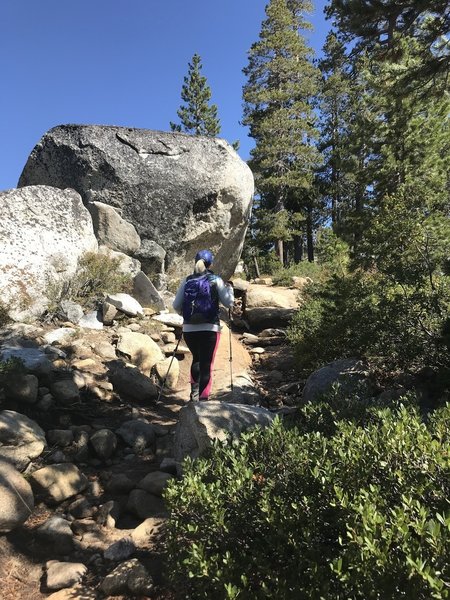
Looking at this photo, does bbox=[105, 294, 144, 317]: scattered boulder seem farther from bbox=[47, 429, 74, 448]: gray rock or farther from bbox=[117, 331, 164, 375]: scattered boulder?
bbox=[47, 429, 74, 448]: gray rock

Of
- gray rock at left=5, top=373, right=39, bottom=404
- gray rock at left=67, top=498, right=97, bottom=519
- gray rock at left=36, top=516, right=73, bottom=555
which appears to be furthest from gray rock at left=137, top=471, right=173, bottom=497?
gray rock at left=5, top=373, right=39, bottom=404

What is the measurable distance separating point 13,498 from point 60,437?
1.42m

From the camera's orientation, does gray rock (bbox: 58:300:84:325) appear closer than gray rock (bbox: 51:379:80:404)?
No

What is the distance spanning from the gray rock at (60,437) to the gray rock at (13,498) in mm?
1070

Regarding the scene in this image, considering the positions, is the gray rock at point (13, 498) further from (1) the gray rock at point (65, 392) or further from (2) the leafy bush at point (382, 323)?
(2) the leafy bush at point (382, 323)

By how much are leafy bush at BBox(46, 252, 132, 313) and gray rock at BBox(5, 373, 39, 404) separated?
12.7ft

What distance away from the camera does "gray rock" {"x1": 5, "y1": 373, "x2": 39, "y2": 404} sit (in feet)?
17.0

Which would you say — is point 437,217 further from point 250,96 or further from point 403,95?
point 250,96

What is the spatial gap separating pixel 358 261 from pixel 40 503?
6.77 meters

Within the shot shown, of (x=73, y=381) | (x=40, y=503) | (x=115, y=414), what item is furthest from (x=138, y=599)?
(x=73, y=381)

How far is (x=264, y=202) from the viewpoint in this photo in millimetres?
36844

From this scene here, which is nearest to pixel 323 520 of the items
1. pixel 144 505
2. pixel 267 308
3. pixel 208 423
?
pixel 208 423

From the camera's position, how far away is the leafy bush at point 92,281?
945cm

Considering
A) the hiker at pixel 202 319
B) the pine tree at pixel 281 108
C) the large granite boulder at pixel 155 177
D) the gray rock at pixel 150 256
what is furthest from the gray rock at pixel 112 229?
the pine tree at pixel 281 108
